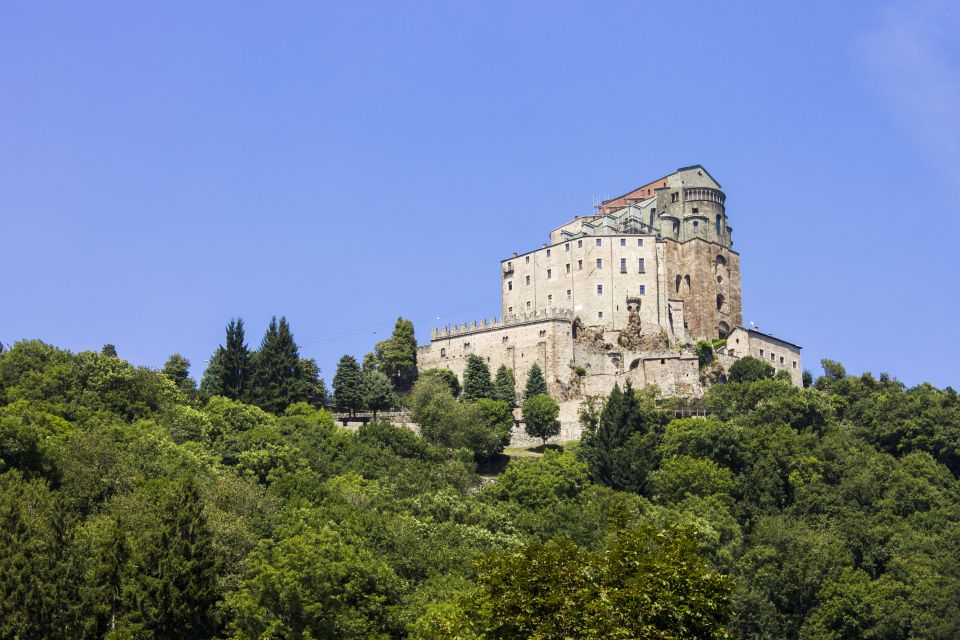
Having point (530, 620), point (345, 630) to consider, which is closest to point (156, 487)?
point (345, 630)

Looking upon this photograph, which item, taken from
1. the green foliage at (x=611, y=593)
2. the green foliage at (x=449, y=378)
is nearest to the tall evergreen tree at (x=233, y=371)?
the green foliage at (x=449, y=378)

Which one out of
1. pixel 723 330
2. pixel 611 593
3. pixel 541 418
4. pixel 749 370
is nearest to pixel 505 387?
pixel 541 418

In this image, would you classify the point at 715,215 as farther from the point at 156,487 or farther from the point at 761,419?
the point at 156,487

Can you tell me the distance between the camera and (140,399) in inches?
3583

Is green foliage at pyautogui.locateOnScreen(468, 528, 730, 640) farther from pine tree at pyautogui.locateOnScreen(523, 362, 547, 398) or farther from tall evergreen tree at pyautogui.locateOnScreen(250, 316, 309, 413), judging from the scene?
pine tree at pyautogui.locateOnScreen(523, 362, 547, 398)

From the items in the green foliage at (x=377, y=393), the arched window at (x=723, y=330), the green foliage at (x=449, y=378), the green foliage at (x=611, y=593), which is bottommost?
the green foliage at (x=611, y=593)

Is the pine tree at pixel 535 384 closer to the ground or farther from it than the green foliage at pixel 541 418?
farther from it

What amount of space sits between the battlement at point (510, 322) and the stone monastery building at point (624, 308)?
0.38 feet

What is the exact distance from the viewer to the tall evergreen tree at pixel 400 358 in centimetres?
12269

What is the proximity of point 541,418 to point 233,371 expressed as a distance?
2276 cm

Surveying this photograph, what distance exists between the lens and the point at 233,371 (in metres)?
106

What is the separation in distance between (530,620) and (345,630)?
43.2ft

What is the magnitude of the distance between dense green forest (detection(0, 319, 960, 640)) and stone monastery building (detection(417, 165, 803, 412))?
3.88 metres

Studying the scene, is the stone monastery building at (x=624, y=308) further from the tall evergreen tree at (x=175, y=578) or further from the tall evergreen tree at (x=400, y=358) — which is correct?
→ the tall evergreen tree at (x=175, y=578)
